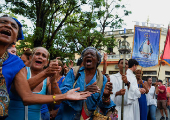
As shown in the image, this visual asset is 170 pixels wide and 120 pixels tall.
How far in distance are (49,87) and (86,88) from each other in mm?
509

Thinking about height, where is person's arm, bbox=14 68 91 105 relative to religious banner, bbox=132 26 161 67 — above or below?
below

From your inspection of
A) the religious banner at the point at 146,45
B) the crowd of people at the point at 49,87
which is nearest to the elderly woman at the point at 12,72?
the crowd of people at the point at 49,87

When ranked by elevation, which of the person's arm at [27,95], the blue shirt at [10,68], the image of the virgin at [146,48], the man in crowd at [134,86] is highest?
the image of the virgin at [146,48]

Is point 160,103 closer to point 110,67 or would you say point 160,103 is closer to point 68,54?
point 68,54

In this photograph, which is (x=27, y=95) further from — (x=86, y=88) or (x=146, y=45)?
(x=146, y=45)

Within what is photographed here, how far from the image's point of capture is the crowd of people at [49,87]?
180 centimetres

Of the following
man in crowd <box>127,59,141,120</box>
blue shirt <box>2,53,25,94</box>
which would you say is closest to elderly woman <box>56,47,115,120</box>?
blue shirt <box>2,53,25,94</box>

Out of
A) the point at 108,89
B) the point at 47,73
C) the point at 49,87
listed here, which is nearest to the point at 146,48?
the point at 108,89

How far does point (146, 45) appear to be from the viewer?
1177 centimetres

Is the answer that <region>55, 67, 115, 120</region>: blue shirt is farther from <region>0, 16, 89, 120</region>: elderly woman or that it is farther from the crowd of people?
A: <region>0, 16, 89, 120</region>: elderly woman

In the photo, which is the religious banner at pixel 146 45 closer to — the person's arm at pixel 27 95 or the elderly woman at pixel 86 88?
the elderly woman at pixel 86 88

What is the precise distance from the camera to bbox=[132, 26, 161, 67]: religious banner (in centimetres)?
1152

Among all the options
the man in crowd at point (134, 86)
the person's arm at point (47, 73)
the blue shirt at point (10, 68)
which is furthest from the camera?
the man in crowd at point (134, 86)

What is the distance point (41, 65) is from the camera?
2.93 m
